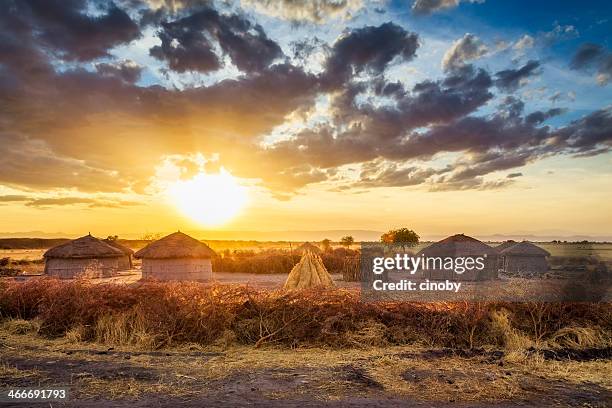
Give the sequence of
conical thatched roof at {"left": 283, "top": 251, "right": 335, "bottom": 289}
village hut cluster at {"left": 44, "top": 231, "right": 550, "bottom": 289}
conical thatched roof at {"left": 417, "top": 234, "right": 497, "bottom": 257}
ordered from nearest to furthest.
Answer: conical thatched roof at {"left": 283, "top": 251, "right": 335, "bottom": 289} < village hut cluster at {"left": 44, "top": 231, "right": 550, "bottom": 289} < conical thatched roof at {"left": 417, "top": 234, "right": 497, "bottom": 257}

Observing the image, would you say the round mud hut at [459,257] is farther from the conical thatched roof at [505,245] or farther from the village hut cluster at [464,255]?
the conical thatched roof at [505,245]

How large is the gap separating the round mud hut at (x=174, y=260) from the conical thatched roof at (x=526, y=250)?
2097 centimetres

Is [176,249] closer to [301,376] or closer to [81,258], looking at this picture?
[81,258]

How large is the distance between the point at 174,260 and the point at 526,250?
77.6 feet

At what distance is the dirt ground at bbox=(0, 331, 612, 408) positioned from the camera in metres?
6.25

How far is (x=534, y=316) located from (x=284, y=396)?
596 centimetres

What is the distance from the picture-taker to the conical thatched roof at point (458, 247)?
2862 cm

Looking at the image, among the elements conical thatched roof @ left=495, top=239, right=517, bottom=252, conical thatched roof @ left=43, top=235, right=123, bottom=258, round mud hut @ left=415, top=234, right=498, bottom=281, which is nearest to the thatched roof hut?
conical thatched roof @ left=495, top=239, right=517, bottom=252

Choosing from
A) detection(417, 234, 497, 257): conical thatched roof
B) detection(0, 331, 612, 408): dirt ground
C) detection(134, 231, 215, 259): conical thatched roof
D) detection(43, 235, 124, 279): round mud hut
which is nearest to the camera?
detection(0, 331, 612, 408): dirt ground

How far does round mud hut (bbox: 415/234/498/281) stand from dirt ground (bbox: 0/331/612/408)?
2054 centimetres

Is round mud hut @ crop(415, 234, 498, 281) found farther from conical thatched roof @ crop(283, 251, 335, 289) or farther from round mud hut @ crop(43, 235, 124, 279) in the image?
round mud hut @ crop(43, 235, 124, 279)

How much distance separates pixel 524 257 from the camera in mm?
34750

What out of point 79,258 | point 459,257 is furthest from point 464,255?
point 79,258

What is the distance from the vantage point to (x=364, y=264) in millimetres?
31828
